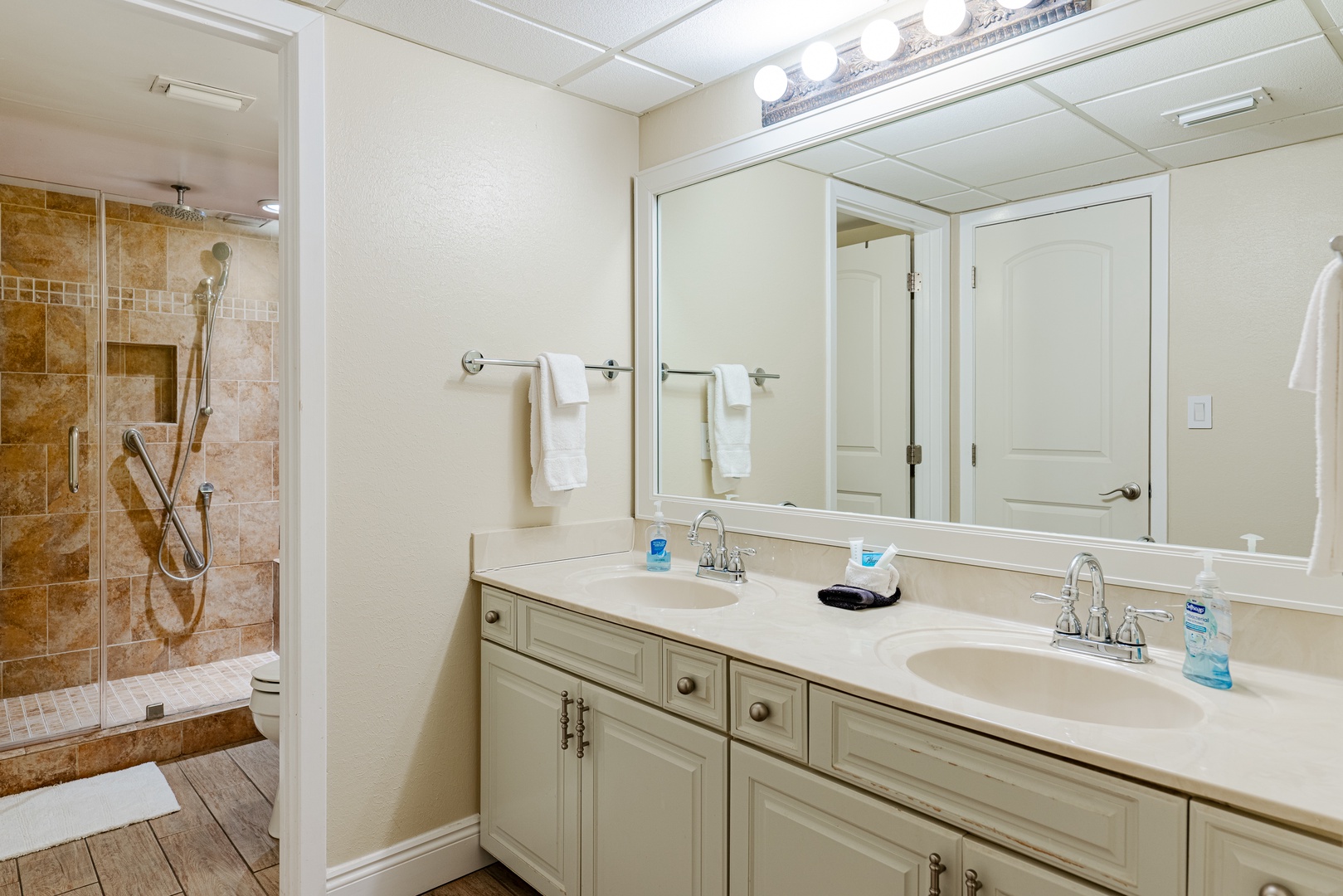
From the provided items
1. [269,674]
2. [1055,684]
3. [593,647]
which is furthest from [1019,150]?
[269,674]

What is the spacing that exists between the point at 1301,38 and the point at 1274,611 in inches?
37.0

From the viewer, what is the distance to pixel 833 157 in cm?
196

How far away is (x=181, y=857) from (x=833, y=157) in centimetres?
262

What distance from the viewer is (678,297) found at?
2.39m

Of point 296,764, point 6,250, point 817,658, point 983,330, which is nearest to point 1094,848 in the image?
point 817,658

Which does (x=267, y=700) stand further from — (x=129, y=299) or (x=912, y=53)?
(x=912, y=53)

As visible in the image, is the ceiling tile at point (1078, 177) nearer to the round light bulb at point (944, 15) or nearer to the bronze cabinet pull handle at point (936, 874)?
the round light bulb at point (944, 15)

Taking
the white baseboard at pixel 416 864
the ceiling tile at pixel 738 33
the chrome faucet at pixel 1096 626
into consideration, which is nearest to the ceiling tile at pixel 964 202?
the ceiling tile at pixel 738 33

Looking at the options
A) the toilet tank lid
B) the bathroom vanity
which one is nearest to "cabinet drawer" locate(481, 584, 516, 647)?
the bathroom vanity

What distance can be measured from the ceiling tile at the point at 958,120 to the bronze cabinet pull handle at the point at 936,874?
1.41m

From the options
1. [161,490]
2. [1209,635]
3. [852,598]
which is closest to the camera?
[1209,635]

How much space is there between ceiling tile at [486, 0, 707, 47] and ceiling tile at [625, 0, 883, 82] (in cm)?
6

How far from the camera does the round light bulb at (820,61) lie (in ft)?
6.00

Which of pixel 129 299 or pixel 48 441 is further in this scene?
pixel 129 299
